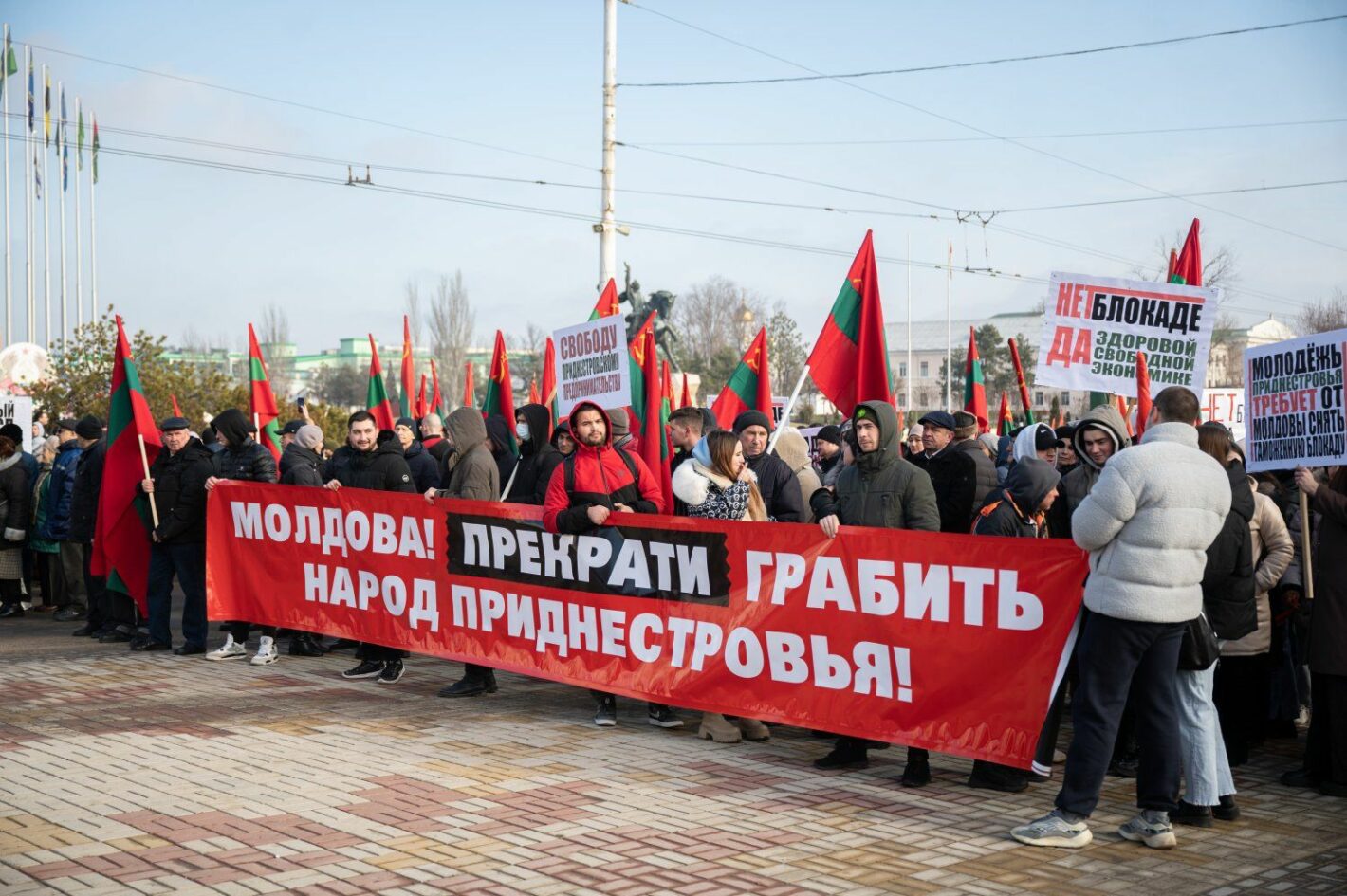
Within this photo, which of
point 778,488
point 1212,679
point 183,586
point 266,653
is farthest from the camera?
point 183,586

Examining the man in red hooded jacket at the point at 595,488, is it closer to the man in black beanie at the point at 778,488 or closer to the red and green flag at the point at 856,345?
the man in black beanie at the point at 778,488

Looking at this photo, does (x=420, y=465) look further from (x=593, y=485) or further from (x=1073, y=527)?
(x=1073, y=527)

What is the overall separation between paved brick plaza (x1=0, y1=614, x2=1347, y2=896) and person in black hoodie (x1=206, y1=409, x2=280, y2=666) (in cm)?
228

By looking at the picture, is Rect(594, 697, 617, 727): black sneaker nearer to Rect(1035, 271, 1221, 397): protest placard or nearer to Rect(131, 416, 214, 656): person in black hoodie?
Rect(1035, 271, 1221, 397): protest placard

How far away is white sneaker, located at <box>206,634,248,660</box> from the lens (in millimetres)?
11195

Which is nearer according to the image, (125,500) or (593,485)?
(593,485)

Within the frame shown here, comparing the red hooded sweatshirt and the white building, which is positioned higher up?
the white building

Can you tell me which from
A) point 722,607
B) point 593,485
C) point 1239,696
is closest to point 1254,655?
point 1239,696

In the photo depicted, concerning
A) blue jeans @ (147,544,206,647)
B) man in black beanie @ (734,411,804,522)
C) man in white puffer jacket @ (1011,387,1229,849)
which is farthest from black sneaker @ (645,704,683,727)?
blue jeans @ (147,544,206,647)

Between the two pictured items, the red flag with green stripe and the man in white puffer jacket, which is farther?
the red flag with green stripe

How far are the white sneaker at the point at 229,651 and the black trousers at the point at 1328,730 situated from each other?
829 centimetres

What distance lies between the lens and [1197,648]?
588cm

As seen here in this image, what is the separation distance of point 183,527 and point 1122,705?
825 cm

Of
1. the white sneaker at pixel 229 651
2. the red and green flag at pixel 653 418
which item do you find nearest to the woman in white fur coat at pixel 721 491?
the red and green flag at pixel 653 418
